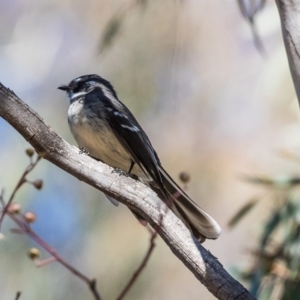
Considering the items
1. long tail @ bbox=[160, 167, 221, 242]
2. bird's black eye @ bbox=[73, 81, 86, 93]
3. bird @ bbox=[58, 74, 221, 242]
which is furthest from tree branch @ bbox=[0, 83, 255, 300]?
bird's black eye @ bbox=[73, 81, 86, 93]

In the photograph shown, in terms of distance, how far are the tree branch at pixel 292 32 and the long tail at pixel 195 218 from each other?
0.92m

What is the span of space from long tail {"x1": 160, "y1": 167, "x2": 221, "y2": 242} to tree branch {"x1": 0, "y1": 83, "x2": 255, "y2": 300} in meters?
0.58

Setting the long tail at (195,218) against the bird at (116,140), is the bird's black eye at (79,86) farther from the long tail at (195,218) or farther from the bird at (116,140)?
the long tail at (195,218)

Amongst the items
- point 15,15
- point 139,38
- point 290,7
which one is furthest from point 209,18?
point 290,7

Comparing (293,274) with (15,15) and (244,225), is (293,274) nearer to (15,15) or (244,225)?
(244,225)

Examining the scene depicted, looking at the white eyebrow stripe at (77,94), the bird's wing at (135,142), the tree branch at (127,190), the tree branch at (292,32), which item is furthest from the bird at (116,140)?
the tree branch at (292,32)

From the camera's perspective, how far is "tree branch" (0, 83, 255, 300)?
2.28 meters

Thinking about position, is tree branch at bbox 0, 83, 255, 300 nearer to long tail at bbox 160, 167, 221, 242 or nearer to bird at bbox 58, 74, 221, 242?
long tail at bbox 160, 167, 221, 242

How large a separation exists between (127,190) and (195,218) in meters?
0.80

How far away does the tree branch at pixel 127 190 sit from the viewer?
89.8 inches

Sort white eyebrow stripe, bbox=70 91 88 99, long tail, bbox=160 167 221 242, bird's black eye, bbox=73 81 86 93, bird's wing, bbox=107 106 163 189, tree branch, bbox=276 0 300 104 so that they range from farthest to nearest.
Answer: bird's black eye, bbox=73 81 86 93
white eyebrow stripe, bbox=70 91 88 99
bird's wing, bbox=107 106 163 189
long tail, bbox=160 167 221 242
tree branch, bbox=276 0 300 104

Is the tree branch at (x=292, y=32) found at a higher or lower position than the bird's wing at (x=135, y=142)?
higher

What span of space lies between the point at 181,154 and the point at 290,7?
14.2 ft

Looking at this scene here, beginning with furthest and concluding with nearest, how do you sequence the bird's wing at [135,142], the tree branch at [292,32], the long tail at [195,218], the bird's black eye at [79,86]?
the bird's black eye at [79,86], the bird's wing at [135,142], the long tail at [195,218], the tree branch at [292,32]
